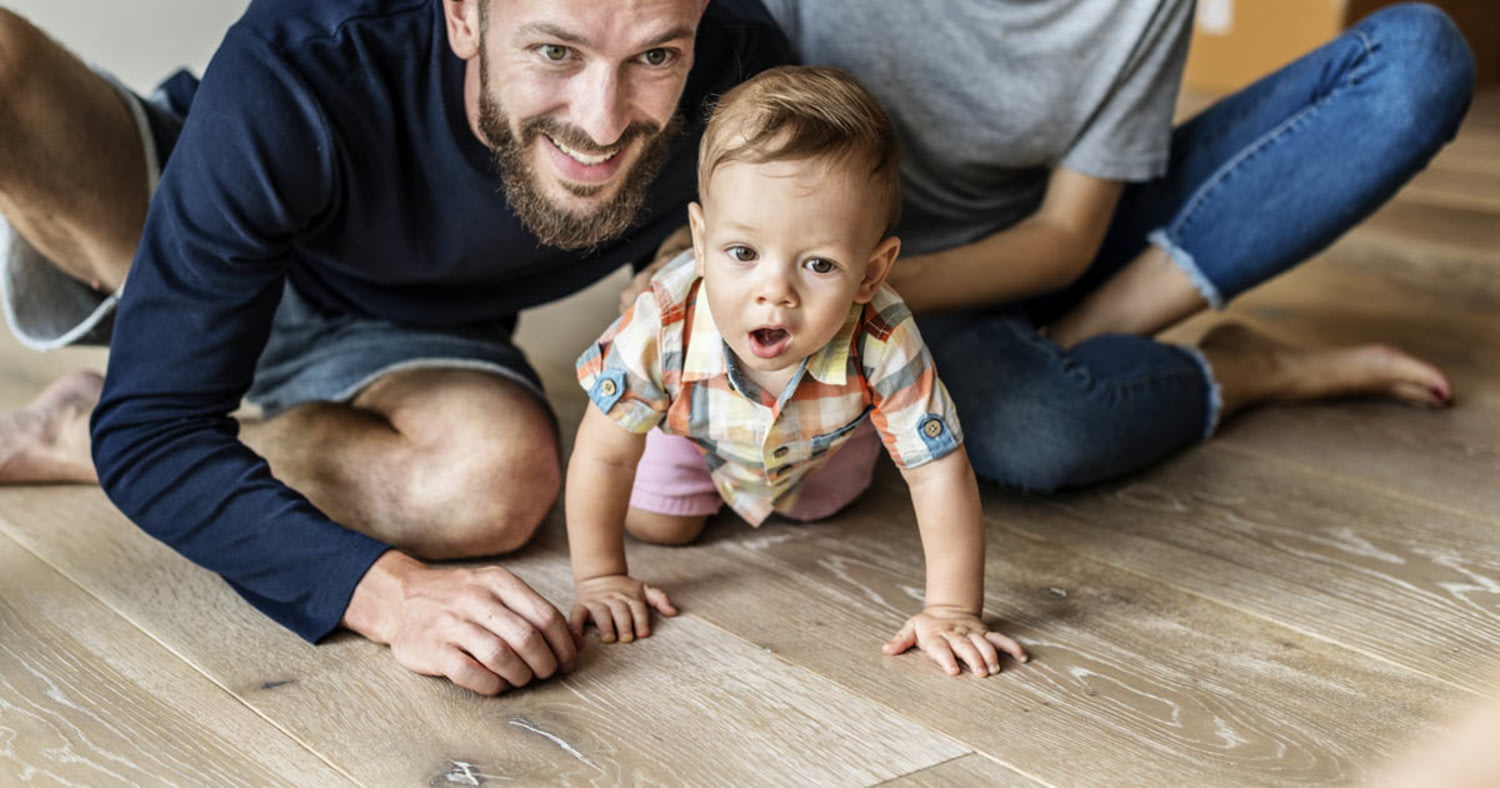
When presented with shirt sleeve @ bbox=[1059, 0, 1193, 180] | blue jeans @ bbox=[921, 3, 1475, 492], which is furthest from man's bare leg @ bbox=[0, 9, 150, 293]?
shirt sleeve @ bbox=[1059, 0, 1193, 180]

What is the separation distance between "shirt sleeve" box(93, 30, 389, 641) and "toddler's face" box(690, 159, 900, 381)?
0.35 metres

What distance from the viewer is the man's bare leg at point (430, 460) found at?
4.35 ft

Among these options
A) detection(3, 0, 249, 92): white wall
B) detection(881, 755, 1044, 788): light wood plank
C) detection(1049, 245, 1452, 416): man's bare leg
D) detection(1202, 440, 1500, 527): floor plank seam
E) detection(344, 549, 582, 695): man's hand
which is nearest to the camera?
detection(881, 755, 1044, 788): light wood plank

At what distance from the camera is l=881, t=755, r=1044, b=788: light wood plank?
3.15 ft

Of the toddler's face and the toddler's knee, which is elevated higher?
the toddler's face

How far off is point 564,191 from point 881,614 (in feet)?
1.47

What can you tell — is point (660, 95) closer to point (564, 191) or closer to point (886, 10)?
point (564, 191)

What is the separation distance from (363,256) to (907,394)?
0.53 m

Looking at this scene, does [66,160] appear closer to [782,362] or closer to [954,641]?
[782,362]

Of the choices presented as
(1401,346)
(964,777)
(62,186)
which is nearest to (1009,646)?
(964,777)

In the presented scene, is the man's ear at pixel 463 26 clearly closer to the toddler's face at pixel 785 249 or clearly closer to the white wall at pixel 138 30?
the toddler's face at pixel 785 249

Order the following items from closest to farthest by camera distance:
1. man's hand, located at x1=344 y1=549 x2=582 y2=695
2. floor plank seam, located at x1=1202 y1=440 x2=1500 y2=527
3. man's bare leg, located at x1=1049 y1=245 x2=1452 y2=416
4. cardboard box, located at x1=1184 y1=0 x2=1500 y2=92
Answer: man's hand, located at x1=344 y1=549 x2=582 y2=695 → floor plank seam, located at x1=1202 y1=440 x2=1500 y2=527 → man's bare leg, located at x1=1049 y1=245 x2=1452 y2=416 → cardboard box, located at x1=1184 y1=0 x2=1500 y2=92

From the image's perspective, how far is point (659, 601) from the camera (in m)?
1.22

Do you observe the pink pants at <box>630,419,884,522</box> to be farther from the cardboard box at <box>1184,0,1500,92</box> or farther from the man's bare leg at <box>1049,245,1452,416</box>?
the cardboard box at <box>1184,0,1500,92</box>
